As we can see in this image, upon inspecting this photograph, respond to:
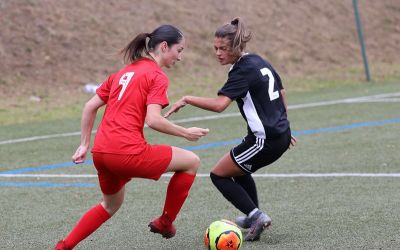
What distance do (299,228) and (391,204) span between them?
1148mm

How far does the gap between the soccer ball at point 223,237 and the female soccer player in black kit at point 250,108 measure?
34cm

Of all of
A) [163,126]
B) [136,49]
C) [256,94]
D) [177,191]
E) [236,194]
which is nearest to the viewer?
[163,126]

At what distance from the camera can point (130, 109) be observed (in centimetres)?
604

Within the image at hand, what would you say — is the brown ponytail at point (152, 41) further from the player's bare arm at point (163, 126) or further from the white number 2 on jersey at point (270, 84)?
the white number 2 on jersey at point (270, 84)

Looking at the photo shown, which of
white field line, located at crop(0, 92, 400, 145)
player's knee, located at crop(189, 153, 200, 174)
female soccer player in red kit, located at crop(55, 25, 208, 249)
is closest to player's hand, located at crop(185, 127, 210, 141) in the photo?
female soccer player in red kit, located at crop(55, 25, 208, 249)

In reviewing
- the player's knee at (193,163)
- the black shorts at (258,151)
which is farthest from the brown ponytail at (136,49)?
the black shorts at (258,151)

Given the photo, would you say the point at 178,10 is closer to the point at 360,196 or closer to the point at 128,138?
the point at 360,196

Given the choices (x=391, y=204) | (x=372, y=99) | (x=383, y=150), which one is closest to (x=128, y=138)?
(x=391, y=204)

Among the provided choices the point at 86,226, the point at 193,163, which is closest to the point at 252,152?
the point at 193,163

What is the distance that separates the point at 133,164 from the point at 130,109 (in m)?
0.36

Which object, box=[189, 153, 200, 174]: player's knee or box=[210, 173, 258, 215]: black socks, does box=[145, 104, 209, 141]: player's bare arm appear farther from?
box=[210, 173, 258, 215]: black socks

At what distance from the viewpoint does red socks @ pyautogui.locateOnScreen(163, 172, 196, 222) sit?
20.8ft

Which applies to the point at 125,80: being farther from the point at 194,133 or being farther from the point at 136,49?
the point at 194,133

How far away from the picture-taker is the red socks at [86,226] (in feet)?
20.5
